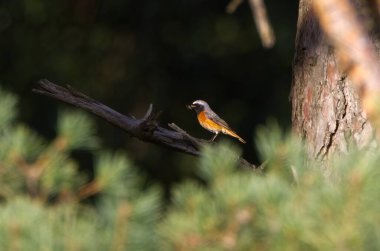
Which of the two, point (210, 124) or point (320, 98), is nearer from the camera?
point (320, 98)

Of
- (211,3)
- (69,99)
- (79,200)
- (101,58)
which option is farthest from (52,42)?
(79,200)

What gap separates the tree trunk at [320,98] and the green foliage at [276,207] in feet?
5.76

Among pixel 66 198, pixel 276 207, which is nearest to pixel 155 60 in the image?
pixel 66 198

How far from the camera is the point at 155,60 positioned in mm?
12500

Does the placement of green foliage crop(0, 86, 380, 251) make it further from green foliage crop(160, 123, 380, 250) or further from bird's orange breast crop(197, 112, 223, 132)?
bird's orange breast crop(197, 112, 223, 132)

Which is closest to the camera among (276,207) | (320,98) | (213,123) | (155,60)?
(276,207)

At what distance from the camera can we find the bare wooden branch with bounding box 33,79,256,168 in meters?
3.98

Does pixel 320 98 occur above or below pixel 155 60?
above

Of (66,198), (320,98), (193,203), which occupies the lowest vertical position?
(66,198)

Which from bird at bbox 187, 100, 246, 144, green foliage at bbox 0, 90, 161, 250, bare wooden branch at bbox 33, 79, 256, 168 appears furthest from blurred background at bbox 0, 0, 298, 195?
green foliage at bbox 0, 90, 161, 250

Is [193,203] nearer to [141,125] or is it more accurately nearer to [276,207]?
[276,207]

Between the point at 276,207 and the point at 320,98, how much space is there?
81.6 inches

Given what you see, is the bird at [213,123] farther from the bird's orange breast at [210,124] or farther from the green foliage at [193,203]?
the green foliage at [193,203]

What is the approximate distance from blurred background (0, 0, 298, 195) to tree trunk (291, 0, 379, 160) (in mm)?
7719
